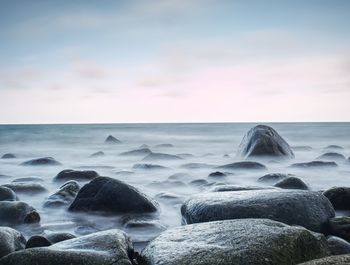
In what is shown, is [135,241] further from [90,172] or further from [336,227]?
[90,172]

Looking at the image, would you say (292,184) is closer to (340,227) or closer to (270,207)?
(340,227)

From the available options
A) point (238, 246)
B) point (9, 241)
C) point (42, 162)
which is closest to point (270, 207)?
point (238, 246)

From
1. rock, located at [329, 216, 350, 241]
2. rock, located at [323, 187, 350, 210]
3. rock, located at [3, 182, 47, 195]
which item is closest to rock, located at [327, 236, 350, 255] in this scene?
rock, located at [329, 216, 350, 241]

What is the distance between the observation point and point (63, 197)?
6.82 metres

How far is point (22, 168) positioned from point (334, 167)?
9.38 meters

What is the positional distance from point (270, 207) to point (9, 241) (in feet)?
9.06

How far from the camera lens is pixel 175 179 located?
9617 mm

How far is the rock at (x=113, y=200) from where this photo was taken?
597 cm

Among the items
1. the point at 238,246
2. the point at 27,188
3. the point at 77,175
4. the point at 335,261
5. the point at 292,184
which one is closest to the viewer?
the point at 335,261

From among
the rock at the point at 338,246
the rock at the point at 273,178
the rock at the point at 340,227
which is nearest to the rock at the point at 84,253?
the rock at the point at 338,246

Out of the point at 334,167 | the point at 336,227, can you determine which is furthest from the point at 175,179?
the point at 336,227

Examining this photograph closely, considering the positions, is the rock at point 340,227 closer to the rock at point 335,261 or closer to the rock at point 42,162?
the rock at point 335,261

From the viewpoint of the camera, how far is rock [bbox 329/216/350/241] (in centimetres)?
435

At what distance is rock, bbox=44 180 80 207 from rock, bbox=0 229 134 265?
334 centimetres
